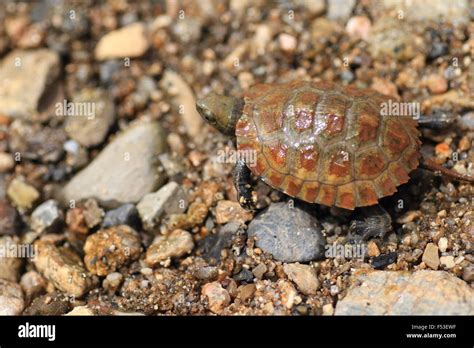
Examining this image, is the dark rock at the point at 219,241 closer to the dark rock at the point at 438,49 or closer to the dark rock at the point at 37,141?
the dark rock at the point at 37,141

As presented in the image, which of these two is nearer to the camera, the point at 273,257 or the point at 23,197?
the point at 273,257

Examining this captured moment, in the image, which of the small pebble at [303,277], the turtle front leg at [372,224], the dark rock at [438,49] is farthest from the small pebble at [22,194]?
the dark rock at [438,49]

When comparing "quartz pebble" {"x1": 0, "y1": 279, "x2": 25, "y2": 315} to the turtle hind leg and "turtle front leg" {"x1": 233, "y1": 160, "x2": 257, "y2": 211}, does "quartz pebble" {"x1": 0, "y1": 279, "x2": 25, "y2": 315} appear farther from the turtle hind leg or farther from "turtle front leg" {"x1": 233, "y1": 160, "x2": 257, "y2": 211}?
the turtle hind leg

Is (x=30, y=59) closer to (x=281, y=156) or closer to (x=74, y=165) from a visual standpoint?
(x=74, y=165)

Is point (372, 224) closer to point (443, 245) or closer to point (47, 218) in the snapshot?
point (443, 245)
